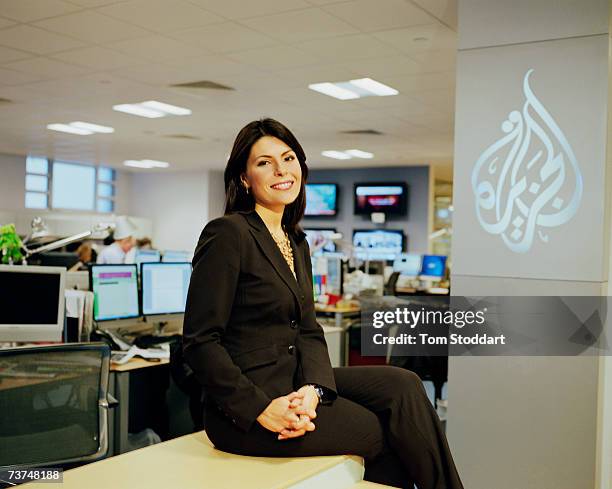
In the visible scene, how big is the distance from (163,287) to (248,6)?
183 cm

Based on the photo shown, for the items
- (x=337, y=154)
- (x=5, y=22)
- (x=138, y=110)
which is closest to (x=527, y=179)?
(x=5, y=22)

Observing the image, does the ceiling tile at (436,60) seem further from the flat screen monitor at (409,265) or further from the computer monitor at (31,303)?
the flat screen monitor at (409,265)

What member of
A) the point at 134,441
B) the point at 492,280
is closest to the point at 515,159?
the point at 492,280

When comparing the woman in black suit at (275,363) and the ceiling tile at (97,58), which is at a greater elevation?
the ceiling tile at (97,58)

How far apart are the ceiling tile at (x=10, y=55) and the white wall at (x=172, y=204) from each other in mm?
9053

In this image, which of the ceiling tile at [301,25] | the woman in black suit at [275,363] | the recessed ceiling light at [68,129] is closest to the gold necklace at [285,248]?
the woman in black suit at [275,363]

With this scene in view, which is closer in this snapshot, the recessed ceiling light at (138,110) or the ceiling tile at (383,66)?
the ceiling tile at (383,66)

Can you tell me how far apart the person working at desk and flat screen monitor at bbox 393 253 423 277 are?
4.08 meters

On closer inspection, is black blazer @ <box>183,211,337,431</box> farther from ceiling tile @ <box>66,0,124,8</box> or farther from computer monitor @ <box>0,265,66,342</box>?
ceiling tile @ <box>66,0,124,8</box>

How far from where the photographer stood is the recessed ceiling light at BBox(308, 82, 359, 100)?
21.5 feet

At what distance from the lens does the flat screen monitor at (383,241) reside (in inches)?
515

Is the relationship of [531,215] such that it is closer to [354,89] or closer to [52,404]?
[52,404]

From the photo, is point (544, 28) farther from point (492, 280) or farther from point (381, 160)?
point (381, 160)

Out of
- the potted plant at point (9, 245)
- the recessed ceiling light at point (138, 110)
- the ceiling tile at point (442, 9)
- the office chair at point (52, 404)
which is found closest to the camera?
the office chair at point (52, 404)
